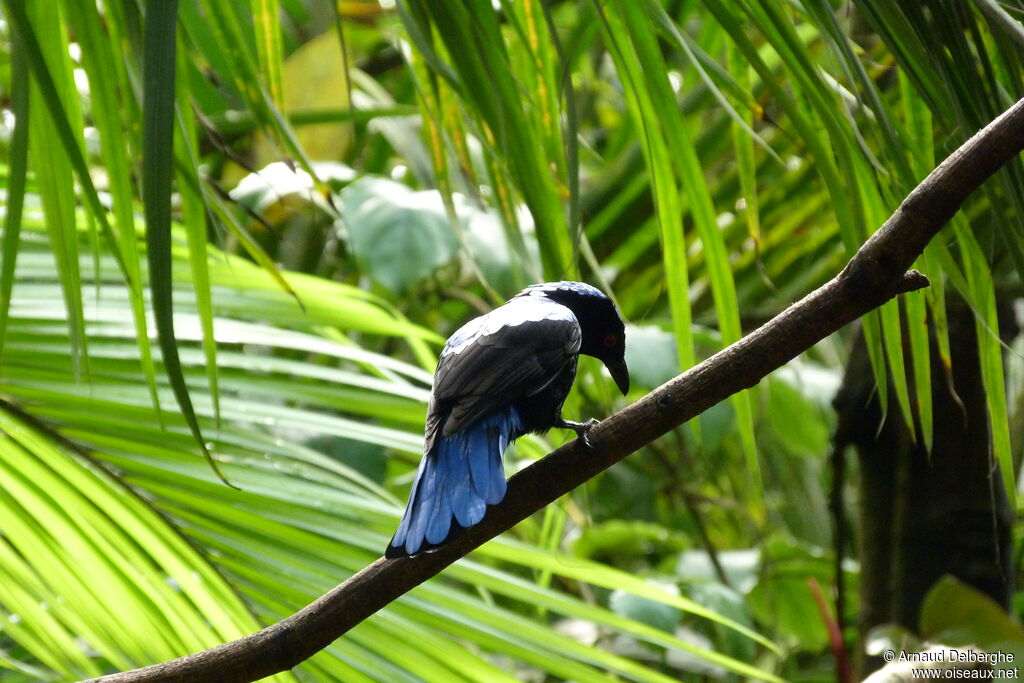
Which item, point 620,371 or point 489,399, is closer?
→ point 489,399

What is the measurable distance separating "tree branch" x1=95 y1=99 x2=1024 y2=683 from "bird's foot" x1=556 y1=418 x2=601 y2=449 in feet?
0.06

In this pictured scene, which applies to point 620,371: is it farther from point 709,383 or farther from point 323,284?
point 709,383

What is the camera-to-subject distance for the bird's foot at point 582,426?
4.24 ft

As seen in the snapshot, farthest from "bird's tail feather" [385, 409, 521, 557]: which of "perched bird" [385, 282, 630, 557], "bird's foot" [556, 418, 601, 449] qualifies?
"bird's foot" [556, 418, 601, 449]

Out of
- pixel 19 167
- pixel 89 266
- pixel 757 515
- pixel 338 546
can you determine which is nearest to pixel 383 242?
pixel 89 266

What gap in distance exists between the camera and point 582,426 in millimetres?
1562

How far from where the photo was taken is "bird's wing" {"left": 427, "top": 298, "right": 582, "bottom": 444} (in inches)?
62.9

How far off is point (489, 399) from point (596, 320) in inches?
19.2

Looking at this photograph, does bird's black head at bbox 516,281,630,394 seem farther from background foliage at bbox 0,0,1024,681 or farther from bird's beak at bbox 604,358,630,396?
background foliage at bbox 0,0,1024,681

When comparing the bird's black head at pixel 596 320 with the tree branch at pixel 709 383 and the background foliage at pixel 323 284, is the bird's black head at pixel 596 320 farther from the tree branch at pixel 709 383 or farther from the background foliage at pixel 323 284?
the tree branch at pixel 709 383

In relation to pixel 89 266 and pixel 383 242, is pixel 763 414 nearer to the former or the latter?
pixel 383 242

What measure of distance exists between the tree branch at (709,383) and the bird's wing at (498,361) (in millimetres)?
339

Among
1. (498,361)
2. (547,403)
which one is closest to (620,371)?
(547,403)

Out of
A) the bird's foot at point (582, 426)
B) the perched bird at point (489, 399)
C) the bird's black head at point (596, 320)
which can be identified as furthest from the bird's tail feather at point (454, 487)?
the bird's black head at point (596, 320)
